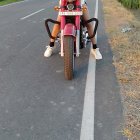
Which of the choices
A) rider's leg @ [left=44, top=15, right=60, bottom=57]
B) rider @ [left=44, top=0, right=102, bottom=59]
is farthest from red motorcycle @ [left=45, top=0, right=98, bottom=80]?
rider's leg @ [left=44, top=15, right=60, bottom=57]

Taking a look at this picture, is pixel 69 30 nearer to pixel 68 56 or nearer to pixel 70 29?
pixel 70 29

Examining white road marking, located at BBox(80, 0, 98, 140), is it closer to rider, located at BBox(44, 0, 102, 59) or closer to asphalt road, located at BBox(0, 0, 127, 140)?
asphalt road, located at BBox(0, 0, 127, 140)

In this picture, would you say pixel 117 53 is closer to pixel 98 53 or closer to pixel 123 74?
pixel 98 53

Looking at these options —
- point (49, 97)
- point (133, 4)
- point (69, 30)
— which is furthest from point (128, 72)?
point (133, 4)

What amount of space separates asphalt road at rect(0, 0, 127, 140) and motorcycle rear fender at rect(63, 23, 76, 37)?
2.41ft

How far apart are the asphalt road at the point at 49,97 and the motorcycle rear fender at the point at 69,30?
73 cm

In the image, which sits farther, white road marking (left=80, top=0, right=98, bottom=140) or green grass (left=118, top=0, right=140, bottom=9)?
green grass (left=118, top=0, right=140, bottom=9)

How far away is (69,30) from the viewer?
20.7 feet

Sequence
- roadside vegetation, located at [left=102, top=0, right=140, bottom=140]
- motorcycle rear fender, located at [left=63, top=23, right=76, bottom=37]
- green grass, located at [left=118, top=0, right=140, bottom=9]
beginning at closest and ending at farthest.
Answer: roadside vegetation, located at [left=102, top=0, right=140, bottom=140], motorcycle rear fender, located at [left=63, top=23, right=76, bottom=37], green grass, located at [left=118, top=0, right=140, bottom=9]

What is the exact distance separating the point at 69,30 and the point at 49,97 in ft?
4.56

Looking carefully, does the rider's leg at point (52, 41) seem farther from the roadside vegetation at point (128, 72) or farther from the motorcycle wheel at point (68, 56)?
the roadside vegetation at point (128, 72)

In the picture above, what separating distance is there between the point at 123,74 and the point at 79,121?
6.68 feet

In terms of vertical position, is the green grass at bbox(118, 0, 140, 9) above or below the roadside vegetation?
below

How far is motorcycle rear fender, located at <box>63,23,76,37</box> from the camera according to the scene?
6198mm
